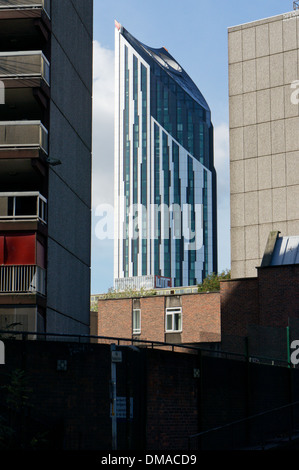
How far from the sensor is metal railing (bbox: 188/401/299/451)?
2672 centimetres

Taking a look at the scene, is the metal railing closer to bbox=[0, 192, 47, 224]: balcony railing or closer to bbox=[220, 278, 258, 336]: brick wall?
bbox=[0, 192, 47, 224]: balcony railing

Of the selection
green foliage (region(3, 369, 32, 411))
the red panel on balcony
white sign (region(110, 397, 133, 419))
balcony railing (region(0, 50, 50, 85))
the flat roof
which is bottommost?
white sign (region(110, 397, 133, 419))

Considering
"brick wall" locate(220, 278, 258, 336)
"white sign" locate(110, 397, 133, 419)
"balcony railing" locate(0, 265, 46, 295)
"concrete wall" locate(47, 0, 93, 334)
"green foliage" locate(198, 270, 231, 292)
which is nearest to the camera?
"white sign" locate(110, 397, 133, 419)

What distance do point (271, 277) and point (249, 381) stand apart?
22258mm

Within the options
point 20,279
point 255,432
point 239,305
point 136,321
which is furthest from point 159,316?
point 255,432

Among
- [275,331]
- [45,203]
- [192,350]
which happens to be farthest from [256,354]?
[45,203]

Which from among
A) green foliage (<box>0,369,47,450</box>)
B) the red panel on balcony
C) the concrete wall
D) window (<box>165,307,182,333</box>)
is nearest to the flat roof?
the concrete wall

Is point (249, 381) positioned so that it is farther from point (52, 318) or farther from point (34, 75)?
point (34, 75)

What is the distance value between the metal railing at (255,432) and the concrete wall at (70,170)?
15031mm

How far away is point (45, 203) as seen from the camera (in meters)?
42.3

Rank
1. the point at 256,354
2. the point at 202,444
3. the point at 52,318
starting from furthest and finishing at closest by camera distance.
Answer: the point at 52,318
the point at 256,354
the point at 202,444

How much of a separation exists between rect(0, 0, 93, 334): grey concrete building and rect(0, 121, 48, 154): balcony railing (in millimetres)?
50

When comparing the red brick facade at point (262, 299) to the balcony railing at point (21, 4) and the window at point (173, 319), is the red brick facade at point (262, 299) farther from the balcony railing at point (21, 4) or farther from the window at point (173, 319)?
the balcony railing at point (21, 4)
